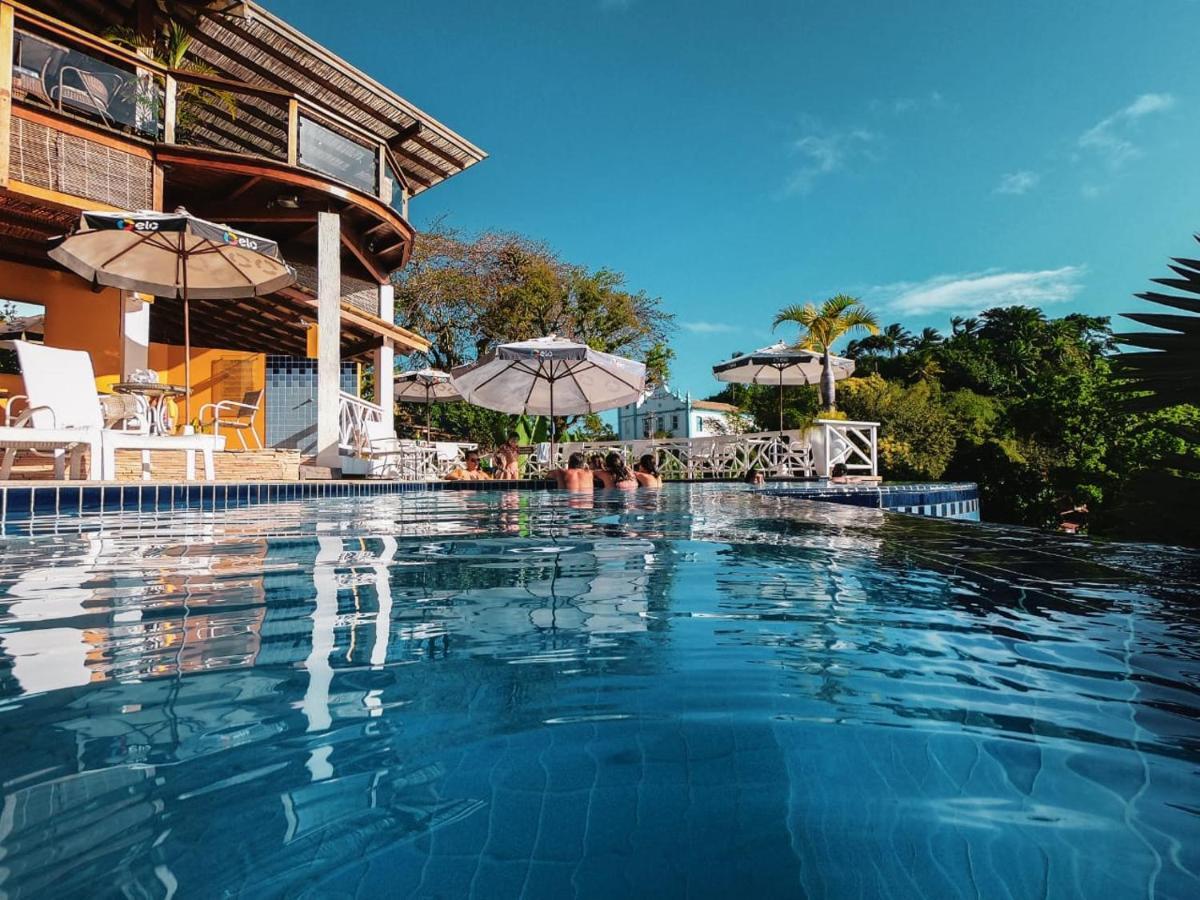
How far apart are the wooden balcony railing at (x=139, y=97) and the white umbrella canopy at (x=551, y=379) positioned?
3.16 metres

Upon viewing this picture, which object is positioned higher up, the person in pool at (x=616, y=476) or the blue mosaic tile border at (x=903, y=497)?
the person in pool at (x=616, y=476)

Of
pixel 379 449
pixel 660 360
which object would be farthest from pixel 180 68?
pixel 660 360

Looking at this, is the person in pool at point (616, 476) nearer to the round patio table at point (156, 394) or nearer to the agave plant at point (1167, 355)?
the round patio table at point (156, 394)

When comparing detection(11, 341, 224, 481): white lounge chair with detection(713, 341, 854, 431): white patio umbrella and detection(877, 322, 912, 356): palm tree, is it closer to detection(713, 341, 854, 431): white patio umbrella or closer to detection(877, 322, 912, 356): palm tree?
detection(713, 341, 854, 431): white patio umbrella

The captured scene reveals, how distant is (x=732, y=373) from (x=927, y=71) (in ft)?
77.8

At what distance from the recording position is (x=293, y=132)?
31.6 ft

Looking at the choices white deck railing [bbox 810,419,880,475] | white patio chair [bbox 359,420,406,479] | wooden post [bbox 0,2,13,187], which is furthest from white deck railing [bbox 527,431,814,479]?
wooden post [bbox 0,2,13,187]

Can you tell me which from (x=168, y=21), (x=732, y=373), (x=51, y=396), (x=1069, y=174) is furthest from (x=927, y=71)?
(x=51, y=396)

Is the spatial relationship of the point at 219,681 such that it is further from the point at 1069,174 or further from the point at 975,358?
the point at 975,358

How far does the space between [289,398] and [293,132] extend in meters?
5.32

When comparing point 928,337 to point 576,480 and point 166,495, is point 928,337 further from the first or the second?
point 166,495

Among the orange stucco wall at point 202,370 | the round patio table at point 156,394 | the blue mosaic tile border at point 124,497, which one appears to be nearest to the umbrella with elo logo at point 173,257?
the round patio table at point 156,394

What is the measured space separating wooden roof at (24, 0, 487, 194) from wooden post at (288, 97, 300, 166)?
0.48 metres

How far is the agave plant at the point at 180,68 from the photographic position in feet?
31.4
